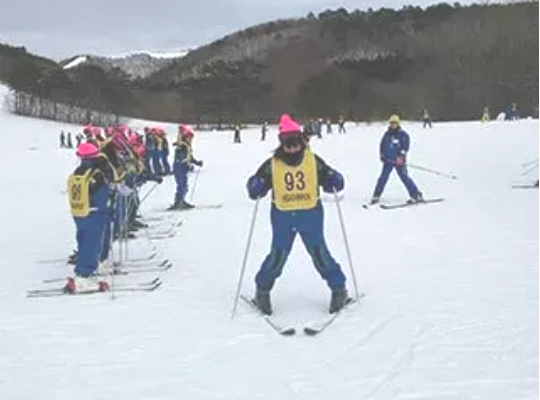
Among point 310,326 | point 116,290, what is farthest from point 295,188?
point 116,290

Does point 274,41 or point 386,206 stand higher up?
point 274,41

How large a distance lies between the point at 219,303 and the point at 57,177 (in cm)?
2373

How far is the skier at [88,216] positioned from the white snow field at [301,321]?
0.34m

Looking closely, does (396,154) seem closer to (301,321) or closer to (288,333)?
(301,321)

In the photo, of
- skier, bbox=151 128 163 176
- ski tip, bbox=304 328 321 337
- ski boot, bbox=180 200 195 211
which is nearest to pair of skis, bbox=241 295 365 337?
ski tip, bbox=304 328 321 337

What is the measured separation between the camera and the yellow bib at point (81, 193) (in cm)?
955

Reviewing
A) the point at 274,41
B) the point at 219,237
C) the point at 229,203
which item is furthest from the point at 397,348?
the point at 274,41

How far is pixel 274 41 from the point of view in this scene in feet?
405

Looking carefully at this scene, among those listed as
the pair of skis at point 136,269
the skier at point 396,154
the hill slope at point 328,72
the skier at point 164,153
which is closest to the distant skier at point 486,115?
the hill slope at point 328,72

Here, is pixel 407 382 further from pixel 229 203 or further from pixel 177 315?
pixel 229 203

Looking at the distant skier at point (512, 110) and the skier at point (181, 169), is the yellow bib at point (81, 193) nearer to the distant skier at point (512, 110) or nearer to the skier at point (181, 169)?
the distant skier at point (512, 110)

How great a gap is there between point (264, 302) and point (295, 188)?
1052 millimetres

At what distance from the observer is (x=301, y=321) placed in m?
7.72

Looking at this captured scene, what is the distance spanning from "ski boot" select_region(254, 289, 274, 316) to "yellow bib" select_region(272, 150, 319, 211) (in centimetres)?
78
